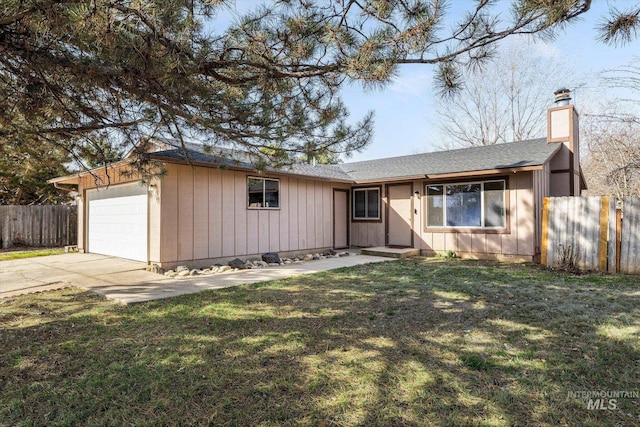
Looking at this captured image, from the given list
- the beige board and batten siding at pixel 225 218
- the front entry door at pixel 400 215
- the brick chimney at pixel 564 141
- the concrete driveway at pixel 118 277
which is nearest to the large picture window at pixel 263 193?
the beige board and batten siding at pixel 225 218

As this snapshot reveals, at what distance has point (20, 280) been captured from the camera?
6207 millimetres

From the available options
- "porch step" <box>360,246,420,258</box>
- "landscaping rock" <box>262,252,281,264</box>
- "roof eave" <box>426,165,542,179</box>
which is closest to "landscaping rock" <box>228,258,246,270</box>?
"landscaping rock" <box>262,252,281,264</box>

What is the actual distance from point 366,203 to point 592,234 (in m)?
6.09

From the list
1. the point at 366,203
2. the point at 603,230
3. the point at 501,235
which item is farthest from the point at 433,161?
the point at 603,230

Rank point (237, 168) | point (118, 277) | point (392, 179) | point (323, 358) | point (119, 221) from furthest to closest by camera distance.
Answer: point (392, 179) → point (119, 221) → point (237, 168) → point (118, 277) → point (323, 358)

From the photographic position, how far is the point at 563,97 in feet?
30.9

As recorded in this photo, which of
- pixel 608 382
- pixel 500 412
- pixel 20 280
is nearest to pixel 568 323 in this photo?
pixel 608 382

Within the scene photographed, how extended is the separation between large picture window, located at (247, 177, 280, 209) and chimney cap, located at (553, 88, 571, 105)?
8171mm

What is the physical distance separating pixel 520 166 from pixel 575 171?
297 centimetres

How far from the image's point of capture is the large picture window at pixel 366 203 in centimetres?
1114

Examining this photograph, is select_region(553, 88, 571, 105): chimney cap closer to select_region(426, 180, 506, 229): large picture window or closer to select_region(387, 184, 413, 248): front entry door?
select_region(426, 180, 506, 229): large picture window

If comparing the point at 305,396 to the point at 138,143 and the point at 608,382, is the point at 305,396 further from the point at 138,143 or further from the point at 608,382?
the point at 138,143

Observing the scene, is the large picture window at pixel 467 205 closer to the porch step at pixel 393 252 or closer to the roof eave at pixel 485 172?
the roof eave at pixel 485 172

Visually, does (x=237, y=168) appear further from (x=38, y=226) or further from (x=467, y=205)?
(x=38, y=226)
